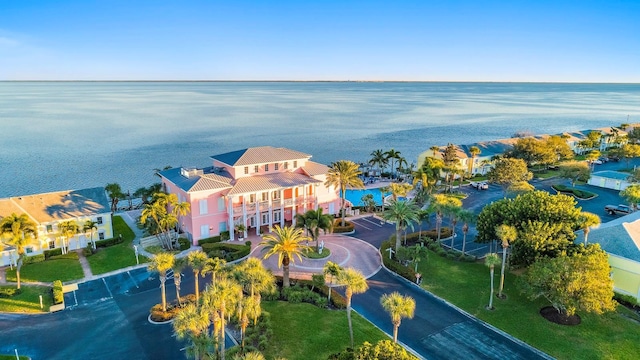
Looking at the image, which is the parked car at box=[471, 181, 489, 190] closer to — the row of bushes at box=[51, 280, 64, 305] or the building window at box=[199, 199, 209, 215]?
the building window at box=[199, 199, 209, 215]

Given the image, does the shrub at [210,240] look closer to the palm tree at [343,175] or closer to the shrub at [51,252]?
the shrub at [51,252]

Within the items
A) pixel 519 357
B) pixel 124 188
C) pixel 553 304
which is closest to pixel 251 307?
pixel 519 357

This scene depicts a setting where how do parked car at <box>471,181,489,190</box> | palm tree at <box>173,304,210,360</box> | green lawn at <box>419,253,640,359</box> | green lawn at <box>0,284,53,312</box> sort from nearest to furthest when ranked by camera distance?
palm tree at <box>173,304,210,360</box>
green lawn at <box>419,253,640,359</box>
green lawn at <box>0,284,53,312</box>
parked car at <box>471,181,489,190</box>

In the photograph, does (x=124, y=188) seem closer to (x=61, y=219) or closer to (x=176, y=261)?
(x=61, y=219)

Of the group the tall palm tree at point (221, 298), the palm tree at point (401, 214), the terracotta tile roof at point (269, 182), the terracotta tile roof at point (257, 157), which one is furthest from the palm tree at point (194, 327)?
the terracotta tile roof at point (257, 157)

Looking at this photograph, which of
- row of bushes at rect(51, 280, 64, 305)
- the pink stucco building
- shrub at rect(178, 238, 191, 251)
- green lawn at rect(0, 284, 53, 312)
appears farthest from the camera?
the pink stucco building

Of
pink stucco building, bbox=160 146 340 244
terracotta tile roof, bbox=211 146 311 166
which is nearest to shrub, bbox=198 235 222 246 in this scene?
pink stucco building, bbox=160 146 340 244

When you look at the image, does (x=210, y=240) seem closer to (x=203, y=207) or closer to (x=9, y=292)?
(x=203, y=207)
